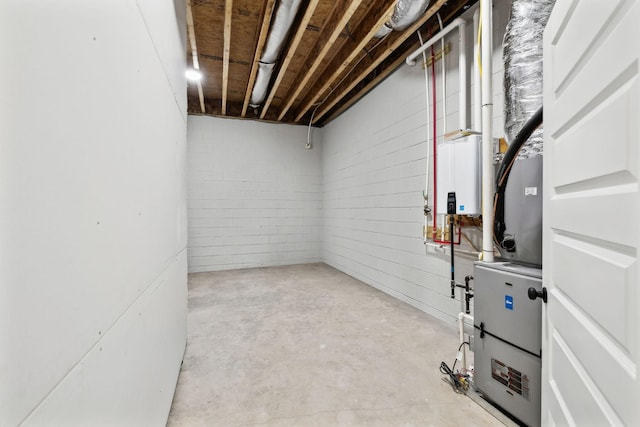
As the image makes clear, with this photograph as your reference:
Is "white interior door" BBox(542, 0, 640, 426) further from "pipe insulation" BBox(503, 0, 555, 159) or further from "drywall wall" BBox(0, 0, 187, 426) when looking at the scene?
"drywall wall" BBox(0, 0, 187, 426)

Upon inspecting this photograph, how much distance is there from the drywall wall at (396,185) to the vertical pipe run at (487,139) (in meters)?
0.66

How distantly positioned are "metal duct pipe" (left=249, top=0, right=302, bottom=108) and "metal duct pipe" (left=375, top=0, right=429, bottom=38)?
904 mm

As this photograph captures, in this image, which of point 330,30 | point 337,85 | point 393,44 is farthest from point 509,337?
point 337,85

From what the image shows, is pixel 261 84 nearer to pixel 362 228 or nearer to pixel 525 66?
pixel 362 228

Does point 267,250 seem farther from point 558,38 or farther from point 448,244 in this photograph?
point 558,38

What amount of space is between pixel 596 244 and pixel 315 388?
173cm

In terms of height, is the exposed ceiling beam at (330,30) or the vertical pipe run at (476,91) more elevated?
the exposed ceiling beam at (330,30)

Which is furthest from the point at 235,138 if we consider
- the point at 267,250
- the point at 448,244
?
the point at 448,244

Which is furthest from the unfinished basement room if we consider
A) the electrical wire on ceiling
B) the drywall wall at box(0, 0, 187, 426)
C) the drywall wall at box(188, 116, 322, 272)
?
the drywall wall at box(188, 116, 322, 272)

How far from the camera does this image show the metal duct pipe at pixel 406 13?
2525 millimetres

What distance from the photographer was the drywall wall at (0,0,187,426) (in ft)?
1.42

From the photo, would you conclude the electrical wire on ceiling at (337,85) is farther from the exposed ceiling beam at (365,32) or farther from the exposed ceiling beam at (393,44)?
the exposed ceiling beam at (365,32)

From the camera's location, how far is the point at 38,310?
1.58ft

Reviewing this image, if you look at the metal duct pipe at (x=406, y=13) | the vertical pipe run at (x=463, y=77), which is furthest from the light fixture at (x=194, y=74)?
the vertical pipe run at (x=463, y=77)
